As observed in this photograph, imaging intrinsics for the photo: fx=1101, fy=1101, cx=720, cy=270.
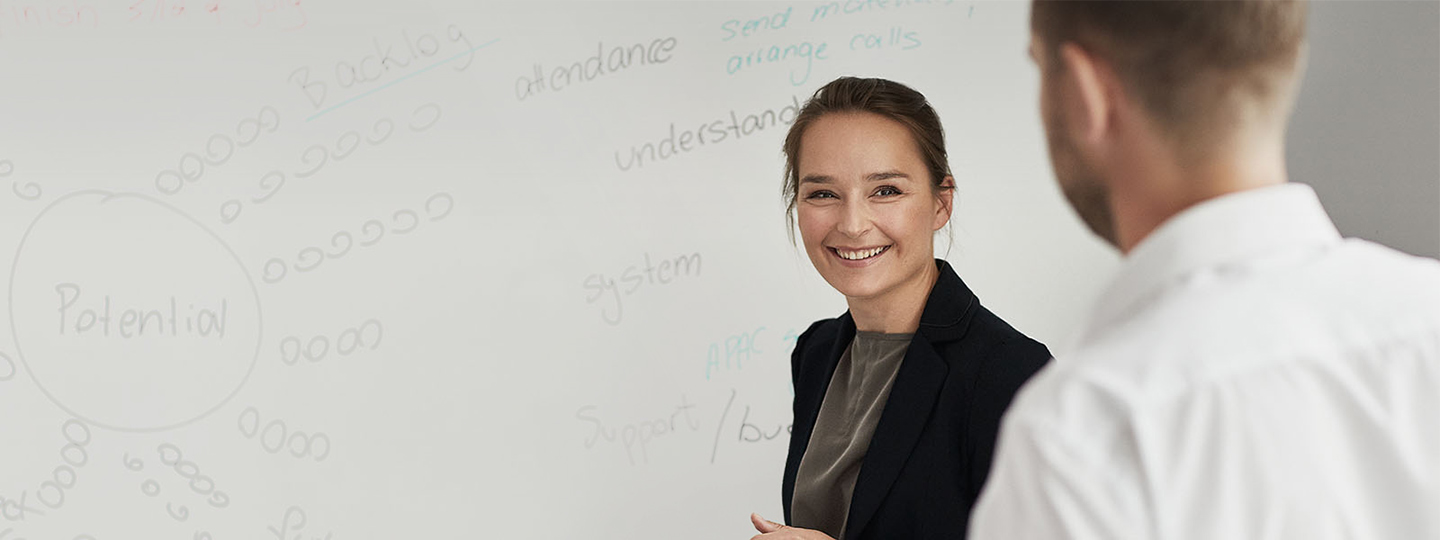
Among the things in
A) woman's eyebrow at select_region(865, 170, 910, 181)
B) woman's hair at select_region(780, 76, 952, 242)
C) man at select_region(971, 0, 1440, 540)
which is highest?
woman's hair at select_region(780, 76, 952, 242)

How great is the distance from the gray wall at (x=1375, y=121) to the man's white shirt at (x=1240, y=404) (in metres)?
1.55

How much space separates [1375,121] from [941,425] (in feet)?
4.07

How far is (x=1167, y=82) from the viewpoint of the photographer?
0.57m

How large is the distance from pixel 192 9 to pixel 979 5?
1.34 metres

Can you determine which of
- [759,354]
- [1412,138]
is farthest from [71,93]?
[1412,138]

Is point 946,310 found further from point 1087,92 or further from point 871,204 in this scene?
point 1087,92

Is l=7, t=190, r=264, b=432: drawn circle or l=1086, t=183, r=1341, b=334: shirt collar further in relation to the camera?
l=7, t=190, r=264, b=432: drawn circle

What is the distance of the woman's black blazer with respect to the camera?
118 centimetres

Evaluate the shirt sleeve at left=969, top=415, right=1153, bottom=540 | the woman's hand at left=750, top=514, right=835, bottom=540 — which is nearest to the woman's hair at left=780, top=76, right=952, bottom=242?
the woman's hand at left=750, top=514, right=835, bottom=540

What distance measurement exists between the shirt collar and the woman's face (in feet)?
2.65

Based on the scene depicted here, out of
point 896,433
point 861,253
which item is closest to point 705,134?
point 861,253

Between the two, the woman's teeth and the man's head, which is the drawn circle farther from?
the man's head

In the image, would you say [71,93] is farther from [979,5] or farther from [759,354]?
[979,5]

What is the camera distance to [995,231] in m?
2.05
